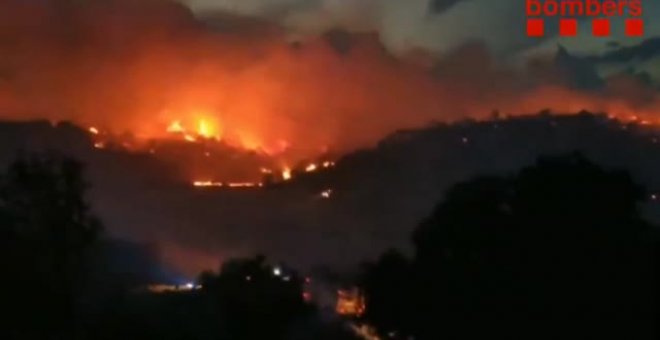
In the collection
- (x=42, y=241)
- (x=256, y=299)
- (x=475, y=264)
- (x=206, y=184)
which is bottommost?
(x=256, y=299)

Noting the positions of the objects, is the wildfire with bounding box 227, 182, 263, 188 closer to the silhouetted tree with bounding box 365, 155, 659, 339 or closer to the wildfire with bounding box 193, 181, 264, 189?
the wildfire with bounding box 193, 181, 264, 189

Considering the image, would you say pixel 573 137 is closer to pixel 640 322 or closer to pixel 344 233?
pixel 344 233

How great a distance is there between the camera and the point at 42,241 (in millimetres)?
28219

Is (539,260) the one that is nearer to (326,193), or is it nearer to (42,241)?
(42,241)

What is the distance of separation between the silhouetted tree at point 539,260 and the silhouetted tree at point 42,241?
854cm

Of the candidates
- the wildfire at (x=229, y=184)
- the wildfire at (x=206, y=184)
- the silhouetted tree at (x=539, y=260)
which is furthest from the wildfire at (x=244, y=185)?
the silhouetted tree at (x=539, y=260)

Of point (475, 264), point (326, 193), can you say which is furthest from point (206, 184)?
point (475, 264)

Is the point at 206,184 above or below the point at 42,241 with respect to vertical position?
above

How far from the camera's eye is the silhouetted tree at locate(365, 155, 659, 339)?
26.5 meters

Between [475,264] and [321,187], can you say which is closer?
[475,264]

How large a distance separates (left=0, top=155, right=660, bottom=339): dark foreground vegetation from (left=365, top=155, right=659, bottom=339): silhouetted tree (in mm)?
27

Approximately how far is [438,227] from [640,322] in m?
5.87

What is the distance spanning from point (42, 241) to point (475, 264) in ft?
33.4

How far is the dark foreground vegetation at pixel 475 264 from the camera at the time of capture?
26.1 metres
